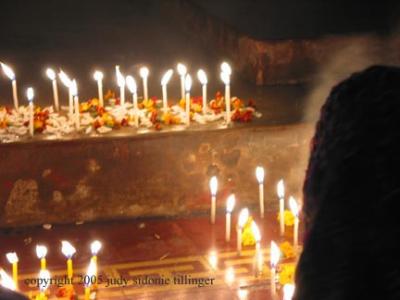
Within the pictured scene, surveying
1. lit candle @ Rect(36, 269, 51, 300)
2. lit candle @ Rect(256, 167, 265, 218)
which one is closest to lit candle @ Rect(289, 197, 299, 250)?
lit candle @ Rect(256, 167, 265, 218)

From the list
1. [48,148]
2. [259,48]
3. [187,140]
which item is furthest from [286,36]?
[48,148]

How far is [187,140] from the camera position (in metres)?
7.10

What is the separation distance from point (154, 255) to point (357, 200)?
4287 millimetres

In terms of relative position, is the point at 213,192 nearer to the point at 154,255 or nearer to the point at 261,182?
the point at 261,182

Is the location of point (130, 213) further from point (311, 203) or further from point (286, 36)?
point (311, 203)

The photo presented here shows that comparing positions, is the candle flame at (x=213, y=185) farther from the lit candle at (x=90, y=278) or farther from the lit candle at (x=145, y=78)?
the lit candle at (x=90, y=278)

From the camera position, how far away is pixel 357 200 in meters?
2.15

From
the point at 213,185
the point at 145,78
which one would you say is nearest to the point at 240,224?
the point at 213,185

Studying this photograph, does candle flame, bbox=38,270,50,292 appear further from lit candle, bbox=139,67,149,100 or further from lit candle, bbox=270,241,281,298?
lit candle, bbox=139,67,149,100

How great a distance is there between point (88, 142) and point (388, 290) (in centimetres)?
507

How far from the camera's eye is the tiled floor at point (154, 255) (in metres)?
5.58

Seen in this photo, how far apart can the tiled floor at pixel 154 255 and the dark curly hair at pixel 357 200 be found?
3325 millimetres

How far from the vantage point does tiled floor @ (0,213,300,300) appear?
5.58 metres

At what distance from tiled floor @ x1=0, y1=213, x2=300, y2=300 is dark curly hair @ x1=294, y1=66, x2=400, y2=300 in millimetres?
3325
